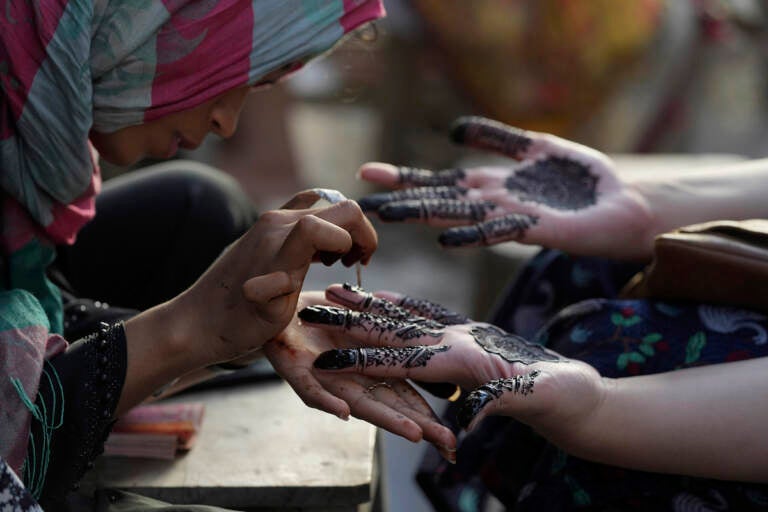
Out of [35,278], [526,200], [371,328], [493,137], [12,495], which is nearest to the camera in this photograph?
[12,495]

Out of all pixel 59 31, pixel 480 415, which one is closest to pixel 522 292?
pixel 480 415

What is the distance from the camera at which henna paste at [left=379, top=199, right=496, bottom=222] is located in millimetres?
1319

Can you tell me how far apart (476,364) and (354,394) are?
0.14 m

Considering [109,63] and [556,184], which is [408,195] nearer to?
[556,184]

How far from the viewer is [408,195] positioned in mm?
1373

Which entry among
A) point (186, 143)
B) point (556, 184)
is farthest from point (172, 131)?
point (556, 184)

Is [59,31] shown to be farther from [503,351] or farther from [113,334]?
[503,351]

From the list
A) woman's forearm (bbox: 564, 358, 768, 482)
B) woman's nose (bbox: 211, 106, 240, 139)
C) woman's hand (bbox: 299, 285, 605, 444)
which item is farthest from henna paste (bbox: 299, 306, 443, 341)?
woman's nose (bbox: 211, 106, 240, 139)

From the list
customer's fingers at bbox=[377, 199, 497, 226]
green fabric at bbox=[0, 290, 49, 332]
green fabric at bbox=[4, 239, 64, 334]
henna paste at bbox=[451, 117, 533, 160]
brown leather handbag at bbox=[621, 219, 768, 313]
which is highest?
brown leather handbag at bbox=[621, 219, 768, 313]

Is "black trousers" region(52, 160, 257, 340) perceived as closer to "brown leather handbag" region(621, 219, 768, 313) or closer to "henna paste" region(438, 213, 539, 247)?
"henna paste" region(438, 213, 539, 247)

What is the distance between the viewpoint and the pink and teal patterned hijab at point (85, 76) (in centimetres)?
112

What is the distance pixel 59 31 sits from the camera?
112cm

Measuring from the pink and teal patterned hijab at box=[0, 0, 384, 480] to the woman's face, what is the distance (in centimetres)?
3

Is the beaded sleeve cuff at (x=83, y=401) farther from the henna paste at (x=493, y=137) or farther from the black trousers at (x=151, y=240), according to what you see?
the henna paste at (x=493, y=137)
